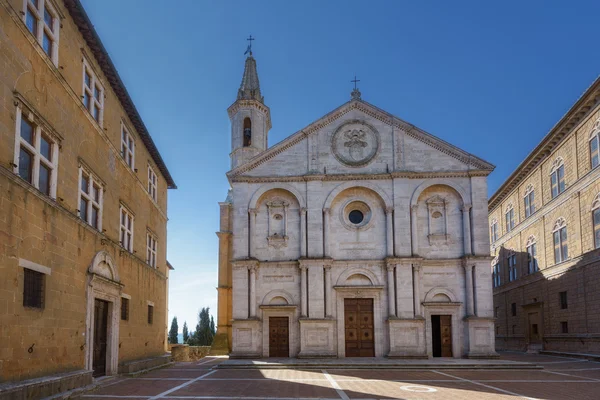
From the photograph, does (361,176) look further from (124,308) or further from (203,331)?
(203,331)

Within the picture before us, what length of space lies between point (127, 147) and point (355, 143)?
1444 cm

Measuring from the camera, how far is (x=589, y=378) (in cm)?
2420

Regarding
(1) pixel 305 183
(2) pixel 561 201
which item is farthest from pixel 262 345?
(2) pixel 561 201

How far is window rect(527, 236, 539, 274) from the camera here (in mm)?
44906

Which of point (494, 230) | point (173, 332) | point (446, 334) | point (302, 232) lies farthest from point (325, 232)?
point (173, 332)

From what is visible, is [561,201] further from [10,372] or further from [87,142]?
[10,372]

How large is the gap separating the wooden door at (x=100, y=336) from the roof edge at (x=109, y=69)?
8.31 m

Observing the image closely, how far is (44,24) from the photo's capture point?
16312 mm

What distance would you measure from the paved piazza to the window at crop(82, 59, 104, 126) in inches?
363

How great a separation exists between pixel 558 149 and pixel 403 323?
1567cm

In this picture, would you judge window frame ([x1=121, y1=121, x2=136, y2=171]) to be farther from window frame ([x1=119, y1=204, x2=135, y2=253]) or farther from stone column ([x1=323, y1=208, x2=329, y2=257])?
stone column ([x1=323, y1=208, x2=329, y2=257])

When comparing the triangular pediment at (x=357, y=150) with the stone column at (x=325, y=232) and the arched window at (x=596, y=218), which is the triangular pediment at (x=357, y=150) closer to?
the stone column at (x=325, y=232)

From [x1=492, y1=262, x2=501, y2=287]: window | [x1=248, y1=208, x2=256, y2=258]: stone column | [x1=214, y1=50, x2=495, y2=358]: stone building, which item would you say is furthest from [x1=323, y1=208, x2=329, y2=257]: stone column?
[x1=492, y1=262, x2=501, y2=287]: window

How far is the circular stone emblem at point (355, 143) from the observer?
3653 centimetres
